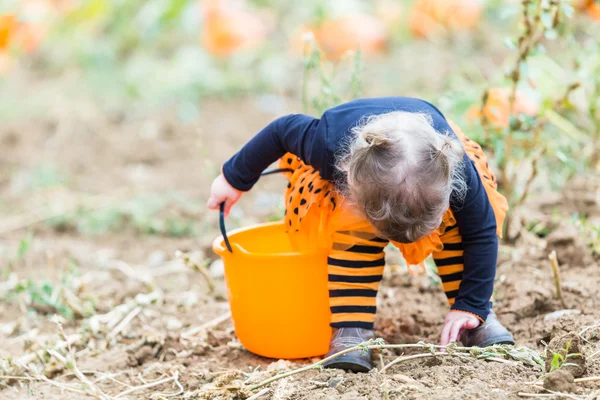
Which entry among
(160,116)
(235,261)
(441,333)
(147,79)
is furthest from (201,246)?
(147,79)

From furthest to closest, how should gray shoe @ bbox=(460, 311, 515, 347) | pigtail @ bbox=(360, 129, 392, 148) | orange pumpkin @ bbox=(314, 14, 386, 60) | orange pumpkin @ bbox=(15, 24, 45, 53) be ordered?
orange pumpkin @ bbox=(15, 24, 45, 53), orange pumpkin @ bbox=(314, 14, 386, 60), gray shoe @ bbox=(460, 311, 515, 347), pigtail @ bbox=(360, 129, 392, 148)

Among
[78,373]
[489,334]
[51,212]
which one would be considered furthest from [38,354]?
[51,212]

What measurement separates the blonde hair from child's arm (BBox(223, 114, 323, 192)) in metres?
0.20

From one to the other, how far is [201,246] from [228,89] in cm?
267

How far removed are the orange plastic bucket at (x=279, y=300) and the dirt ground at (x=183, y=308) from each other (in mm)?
79

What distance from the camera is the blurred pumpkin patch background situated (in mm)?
1906

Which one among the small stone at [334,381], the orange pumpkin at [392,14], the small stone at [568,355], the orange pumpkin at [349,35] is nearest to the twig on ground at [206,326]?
the small stone at [334,381]

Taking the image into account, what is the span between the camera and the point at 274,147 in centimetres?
195

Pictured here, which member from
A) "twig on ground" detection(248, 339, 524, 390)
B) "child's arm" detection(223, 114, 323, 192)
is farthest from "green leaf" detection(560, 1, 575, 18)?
"twig on ground" detection(248, 339, 524, 390)

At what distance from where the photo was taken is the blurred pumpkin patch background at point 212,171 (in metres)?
1.91

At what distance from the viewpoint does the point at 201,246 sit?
2.95m

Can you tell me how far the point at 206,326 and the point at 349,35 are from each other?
3589mm

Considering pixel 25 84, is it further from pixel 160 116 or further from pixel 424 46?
pixel 424 46

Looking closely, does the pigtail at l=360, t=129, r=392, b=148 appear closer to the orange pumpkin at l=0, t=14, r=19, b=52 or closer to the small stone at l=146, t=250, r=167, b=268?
the small stone at l=146, t=250, r=167, b=268
